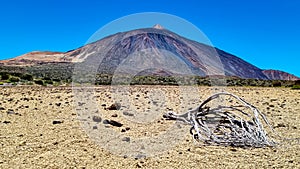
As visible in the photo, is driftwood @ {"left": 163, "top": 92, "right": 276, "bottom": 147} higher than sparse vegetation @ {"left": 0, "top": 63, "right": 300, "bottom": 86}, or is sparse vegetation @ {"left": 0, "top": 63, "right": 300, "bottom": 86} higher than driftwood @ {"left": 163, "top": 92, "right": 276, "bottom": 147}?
sparse vegetation @ {"left": 0, "top": 63, "right": 300, "bottom": 86}

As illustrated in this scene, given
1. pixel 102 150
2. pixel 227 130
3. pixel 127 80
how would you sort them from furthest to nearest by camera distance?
pixel 127 80 < pixel 227 130 < pixel 102 150

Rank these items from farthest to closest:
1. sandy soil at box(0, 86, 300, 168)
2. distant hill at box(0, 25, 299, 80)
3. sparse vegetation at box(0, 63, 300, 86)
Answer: sparse vegetation at box(0, 63, 300, 86) < distant hill at box(0, 25, 299, 80) < sandy soil at box(0, 86, 300, 168)

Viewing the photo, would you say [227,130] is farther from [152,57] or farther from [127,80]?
[152,57]

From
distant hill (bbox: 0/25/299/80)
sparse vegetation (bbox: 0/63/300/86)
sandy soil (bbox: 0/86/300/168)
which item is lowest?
sandy soil (bbox: 0/86/300/168)

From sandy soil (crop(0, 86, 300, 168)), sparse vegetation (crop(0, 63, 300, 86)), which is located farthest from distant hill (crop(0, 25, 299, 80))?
sandy soil (crop(0, 86, 300, 168))

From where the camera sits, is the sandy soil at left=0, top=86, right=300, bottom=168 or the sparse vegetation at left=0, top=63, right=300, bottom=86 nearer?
the sandy soil at left=0, top=86, right=300, bottom=168

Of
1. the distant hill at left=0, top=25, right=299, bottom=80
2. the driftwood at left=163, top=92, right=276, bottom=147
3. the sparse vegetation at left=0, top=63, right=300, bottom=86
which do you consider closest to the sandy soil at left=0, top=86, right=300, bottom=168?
the driftwood at left=163, top=92, right=276, bottom=147

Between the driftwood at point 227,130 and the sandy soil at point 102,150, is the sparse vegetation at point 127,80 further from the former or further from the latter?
the sandy soil at point 102,150

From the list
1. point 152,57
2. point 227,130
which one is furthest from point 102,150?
point 152,57

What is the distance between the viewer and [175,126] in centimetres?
892

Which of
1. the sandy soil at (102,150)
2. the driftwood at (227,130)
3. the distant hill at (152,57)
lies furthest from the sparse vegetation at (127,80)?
the sandy soil at (102,150)

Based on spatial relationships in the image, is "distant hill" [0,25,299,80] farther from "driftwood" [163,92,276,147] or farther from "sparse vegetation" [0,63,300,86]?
"driftwood" [163,92,276,147]

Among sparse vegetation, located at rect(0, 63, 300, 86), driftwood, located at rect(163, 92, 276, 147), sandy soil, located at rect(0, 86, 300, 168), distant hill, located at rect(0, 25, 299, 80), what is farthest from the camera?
sparse vegetation, located at rect(0, 63, 300, 86)

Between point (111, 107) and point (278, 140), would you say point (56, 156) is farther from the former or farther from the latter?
point (111, 107)
